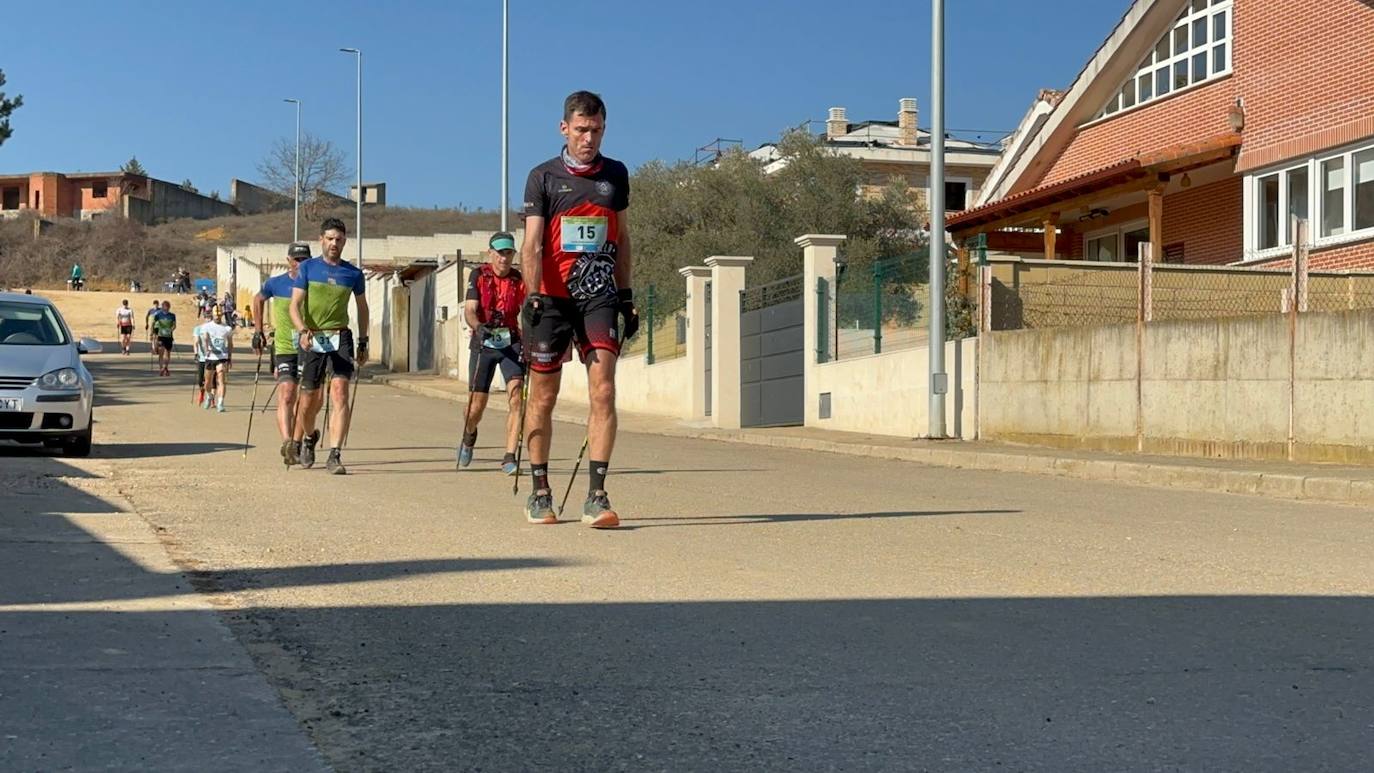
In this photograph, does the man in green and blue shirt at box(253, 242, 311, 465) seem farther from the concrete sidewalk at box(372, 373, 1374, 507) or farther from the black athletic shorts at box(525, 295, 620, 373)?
the concrete sidewalk at box(372, 373, 1374, 507)

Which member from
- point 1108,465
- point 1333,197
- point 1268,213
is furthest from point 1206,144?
point 1108,465

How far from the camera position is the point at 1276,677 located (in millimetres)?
4996

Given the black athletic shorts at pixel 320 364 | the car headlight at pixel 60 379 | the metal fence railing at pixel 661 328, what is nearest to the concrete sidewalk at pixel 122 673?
the black athletic shorts at pixel 320 364

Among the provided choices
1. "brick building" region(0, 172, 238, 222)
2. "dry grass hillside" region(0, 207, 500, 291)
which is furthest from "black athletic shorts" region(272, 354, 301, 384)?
"brick building" region(0, 172, 238, 222)

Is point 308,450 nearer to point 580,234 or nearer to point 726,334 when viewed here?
point 580,234

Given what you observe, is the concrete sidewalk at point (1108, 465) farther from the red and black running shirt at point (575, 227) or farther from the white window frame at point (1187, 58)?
the white window frame at point (1187, 58)

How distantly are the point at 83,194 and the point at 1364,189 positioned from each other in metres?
92.5

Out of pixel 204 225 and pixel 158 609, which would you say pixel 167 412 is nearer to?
pixel 158 609

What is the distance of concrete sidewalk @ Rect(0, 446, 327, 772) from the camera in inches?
155

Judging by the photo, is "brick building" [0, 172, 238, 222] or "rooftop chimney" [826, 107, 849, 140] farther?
"brick building" [0, 172, 238, 222]

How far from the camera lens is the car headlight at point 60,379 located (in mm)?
14473

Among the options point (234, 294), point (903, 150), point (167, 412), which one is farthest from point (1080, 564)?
point (234, 294)

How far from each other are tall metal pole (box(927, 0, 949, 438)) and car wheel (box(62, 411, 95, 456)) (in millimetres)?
8864

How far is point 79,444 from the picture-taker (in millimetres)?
14852
